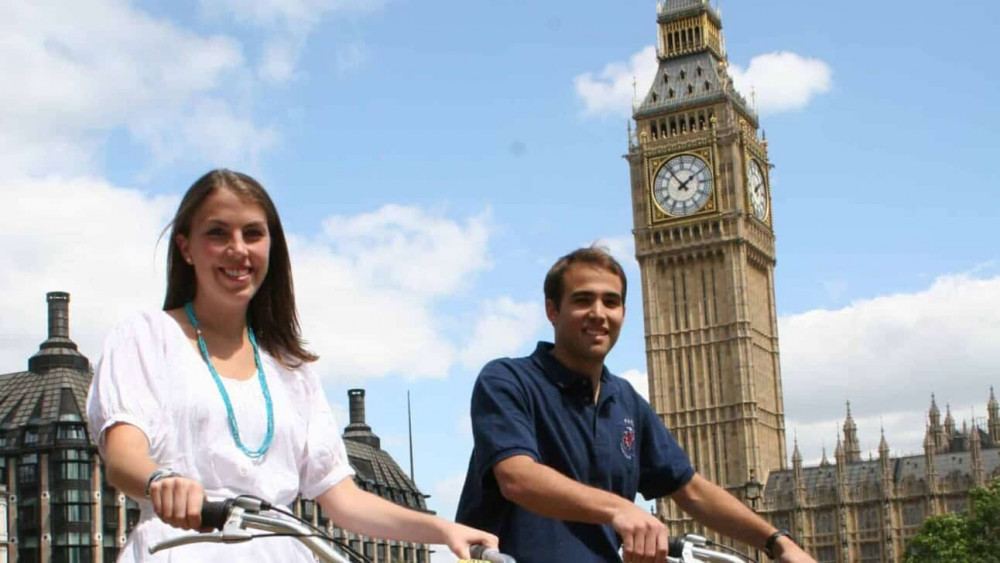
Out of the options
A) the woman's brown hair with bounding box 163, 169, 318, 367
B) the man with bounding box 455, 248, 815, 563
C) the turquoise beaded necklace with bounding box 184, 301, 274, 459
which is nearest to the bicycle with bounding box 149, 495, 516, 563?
the turquoise beaded necklace with bounding box 184, 301, 274, 459

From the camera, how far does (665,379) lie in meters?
93.7

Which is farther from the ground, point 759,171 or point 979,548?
point 759,171

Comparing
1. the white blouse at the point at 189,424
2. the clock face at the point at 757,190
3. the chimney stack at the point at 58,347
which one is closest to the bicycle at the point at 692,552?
the white blouse at the point at 189,424

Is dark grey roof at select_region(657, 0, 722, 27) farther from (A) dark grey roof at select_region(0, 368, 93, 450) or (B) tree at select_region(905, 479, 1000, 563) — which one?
(A) dark grey roof at select_region(0, 368, 93, 450)

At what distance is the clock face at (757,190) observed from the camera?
94.5 m

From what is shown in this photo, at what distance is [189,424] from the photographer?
440 centimetres

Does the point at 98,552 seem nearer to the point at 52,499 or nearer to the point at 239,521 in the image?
the point at 52,499

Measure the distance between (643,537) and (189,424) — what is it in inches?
52.9

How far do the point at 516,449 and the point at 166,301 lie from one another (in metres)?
1.25

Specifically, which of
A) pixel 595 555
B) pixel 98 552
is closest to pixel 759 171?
pixel 98 552

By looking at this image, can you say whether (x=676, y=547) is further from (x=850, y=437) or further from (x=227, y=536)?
(x=850, y=437)

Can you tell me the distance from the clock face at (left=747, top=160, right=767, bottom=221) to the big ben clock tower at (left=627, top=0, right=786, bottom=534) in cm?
18

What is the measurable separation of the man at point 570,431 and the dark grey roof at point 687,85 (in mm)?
88564

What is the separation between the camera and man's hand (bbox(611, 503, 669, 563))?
459cm
